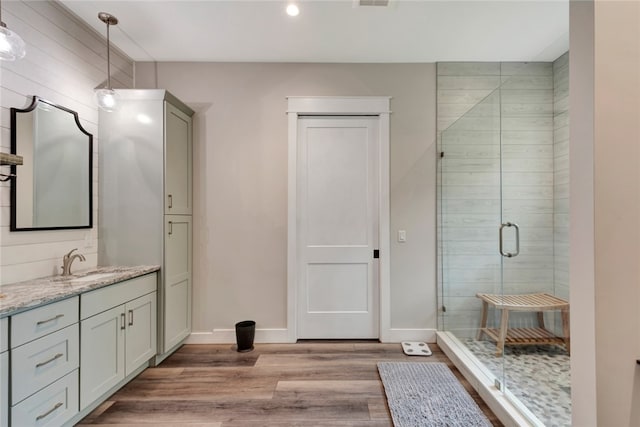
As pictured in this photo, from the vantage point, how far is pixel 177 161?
2.68m

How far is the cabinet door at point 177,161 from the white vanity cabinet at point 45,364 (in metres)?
1.09

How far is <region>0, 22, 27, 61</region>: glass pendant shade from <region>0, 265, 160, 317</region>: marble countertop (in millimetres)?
1187

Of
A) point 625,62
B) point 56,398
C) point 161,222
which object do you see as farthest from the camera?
point 161,222

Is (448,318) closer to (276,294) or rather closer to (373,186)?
(373,186)

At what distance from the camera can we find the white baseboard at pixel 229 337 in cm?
292

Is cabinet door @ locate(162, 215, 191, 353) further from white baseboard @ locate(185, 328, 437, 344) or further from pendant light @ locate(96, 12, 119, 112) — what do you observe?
pendant light @ locate(96, 12, 119, 112)

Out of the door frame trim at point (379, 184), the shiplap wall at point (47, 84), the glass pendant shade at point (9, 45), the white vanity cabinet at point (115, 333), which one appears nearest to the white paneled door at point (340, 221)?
the door frame trim at point (379, 184)

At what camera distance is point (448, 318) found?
2910mm

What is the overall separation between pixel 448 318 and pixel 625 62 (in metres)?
2.45

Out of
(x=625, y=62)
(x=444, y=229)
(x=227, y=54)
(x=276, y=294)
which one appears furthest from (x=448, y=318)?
(x=227, y=54)

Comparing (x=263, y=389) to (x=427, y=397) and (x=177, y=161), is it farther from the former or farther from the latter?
(x=177, y=161)

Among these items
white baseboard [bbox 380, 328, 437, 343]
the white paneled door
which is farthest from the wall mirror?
white baseboard [bbox 380, 328, 437, 343]

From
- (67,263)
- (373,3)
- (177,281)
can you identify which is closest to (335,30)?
(373,3)

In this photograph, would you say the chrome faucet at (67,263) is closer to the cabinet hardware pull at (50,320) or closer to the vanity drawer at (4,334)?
the cabinet hardware pull at (50,320)
